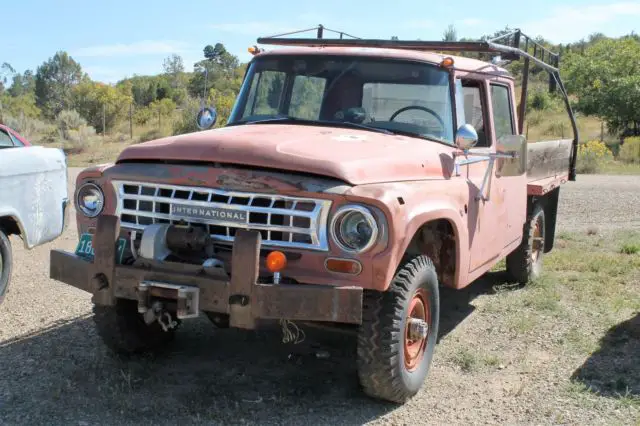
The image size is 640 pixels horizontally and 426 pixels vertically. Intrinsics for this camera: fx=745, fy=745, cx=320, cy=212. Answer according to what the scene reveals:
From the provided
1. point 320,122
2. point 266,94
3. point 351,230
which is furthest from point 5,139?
point 351,230

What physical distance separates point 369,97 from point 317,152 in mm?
1316

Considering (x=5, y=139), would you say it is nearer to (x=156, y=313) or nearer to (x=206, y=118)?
(x=206, y=118)

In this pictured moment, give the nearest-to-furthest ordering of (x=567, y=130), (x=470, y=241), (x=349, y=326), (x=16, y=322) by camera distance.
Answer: (x=349, y=326)
(x=470, y=241)
(x=16, y=322)
(x=567, y=130)

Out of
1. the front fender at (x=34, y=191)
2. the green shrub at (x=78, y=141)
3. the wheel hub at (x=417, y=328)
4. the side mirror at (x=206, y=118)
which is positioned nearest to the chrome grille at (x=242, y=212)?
the wheel hub at (x=417, y=328)

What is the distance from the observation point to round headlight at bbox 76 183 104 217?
450 cm

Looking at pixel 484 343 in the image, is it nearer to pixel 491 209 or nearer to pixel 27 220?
pixel 491 209

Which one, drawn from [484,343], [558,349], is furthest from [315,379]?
[558,349]

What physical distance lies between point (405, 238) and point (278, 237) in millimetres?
695

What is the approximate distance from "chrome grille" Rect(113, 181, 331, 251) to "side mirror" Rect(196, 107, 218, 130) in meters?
1.77

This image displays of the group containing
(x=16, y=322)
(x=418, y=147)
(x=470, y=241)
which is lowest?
(x=16, y=322)

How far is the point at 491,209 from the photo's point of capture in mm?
5672

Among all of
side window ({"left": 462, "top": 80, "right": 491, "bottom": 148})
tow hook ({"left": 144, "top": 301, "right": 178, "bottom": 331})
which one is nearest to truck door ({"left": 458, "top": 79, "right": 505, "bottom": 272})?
side window ({"left": 462, "top": 80, "right": 491, "bottom": 148})

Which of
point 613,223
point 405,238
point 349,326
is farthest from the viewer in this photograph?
point 613,223

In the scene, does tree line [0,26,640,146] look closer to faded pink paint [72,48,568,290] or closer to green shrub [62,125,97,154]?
green shrub [62,125,97,154]
